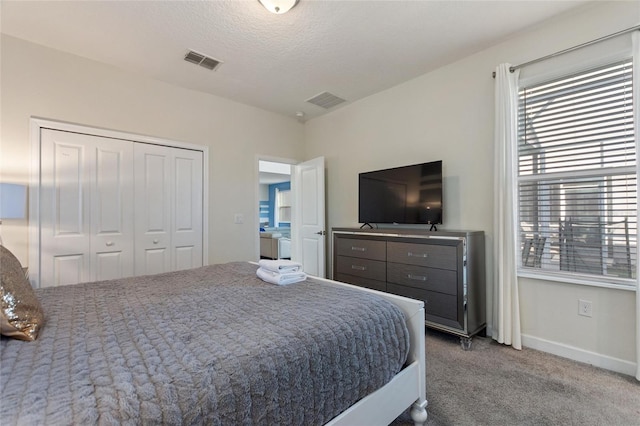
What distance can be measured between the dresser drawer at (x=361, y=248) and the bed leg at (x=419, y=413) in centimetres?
156

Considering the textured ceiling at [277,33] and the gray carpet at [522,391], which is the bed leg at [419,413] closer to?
the gray carpet at [522,391]

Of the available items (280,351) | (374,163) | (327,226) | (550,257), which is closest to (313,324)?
(280,351)

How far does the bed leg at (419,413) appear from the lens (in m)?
1.46

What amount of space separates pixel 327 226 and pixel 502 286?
245cm

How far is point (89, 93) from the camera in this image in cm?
284

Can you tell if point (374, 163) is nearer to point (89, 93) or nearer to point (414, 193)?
point (414, 193)

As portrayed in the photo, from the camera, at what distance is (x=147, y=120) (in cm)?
318

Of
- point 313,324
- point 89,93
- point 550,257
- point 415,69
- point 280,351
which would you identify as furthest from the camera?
point 415,69

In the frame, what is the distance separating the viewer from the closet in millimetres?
2645

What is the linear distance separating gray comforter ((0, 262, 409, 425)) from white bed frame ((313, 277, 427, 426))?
0.05 metres

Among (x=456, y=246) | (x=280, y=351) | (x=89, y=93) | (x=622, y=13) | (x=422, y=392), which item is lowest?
(x=422, y=392)

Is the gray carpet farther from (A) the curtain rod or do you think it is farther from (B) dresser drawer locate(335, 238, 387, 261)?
(A) the curtain rod

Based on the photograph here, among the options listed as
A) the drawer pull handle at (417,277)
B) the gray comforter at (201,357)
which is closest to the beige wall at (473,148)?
the drawer pull handle at (417,277)

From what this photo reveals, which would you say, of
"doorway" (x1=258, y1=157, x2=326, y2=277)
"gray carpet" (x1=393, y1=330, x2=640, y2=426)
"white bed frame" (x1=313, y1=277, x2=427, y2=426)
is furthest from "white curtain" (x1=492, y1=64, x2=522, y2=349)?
"doorway" (x1=258, y1=157, x2=326, y2=277)
